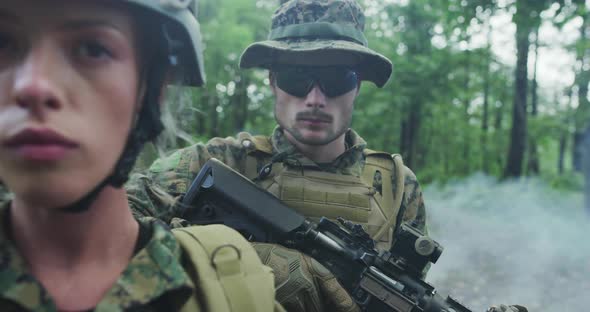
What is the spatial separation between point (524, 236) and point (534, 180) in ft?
19.8

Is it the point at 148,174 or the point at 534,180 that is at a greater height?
the point at 148,174

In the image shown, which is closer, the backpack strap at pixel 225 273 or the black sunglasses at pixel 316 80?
the backpack strap at pixel 225 273

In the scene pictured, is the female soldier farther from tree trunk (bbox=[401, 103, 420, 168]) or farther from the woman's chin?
tree trunk (bbox=[401, 103, 420, 168])

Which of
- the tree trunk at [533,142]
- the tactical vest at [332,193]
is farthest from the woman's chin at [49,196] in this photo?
the tree trunk at [533,142]

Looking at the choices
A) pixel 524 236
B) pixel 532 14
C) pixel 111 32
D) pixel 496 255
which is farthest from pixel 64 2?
pixel 524 236

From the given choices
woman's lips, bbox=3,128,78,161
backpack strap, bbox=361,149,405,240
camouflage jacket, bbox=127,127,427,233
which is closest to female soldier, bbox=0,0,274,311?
woman's lips, bbox=3,128,78,161

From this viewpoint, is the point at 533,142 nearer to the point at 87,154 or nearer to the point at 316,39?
the point at 316,39

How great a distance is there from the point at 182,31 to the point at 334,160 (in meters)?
1.59

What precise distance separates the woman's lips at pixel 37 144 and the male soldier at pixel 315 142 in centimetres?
152

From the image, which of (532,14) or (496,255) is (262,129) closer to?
(496,255)

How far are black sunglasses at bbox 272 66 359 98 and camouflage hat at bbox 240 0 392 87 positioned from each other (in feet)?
0.12

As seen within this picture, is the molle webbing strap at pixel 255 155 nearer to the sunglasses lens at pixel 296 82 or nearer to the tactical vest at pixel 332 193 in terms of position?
the tactical vest at pixel 332 193

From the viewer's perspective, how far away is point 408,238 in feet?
7.88

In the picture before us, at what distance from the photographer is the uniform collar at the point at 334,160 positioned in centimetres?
288
